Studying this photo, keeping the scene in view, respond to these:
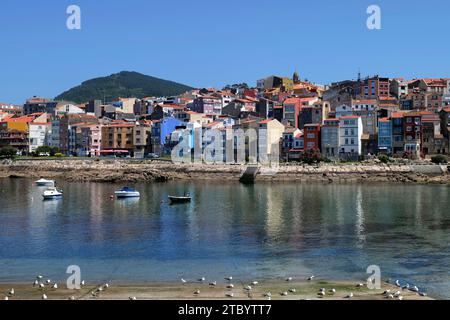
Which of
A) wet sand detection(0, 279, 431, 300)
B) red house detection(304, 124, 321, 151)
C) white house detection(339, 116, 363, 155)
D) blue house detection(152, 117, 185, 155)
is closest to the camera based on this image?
wet sand detection(0, 279, 431, 300)

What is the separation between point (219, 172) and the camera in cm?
7406

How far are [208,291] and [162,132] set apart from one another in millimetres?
77830

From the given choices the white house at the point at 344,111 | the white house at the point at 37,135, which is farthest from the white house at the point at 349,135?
A: the white house at the point at 37,135

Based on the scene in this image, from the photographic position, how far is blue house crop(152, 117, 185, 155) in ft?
312

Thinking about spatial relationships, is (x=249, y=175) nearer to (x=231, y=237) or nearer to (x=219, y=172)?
(x=219, y=172)

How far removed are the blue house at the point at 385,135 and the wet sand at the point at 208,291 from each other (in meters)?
63.6

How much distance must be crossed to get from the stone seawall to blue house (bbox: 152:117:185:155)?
13.0 m

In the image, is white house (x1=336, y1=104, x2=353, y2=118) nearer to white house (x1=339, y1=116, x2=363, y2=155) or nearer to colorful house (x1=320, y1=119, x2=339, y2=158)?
white house (x1=339, y1=116, x2=363, y2=155)

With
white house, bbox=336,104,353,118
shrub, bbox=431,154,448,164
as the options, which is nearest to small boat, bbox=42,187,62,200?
shrub, bbox=431,154,448,164

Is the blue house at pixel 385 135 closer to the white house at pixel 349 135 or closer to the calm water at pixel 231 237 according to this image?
the white house at pixel 349 135

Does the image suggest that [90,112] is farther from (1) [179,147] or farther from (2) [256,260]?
(2) [256,260]

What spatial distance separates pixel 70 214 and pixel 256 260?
66.2 ft

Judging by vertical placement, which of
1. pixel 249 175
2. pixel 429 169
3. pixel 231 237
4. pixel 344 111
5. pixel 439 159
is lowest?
pixel 231 237

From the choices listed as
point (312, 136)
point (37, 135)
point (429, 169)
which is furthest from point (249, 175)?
point (37, 135)
